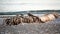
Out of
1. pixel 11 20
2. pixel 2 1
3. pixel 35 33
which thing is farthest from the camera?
pixel 2 1

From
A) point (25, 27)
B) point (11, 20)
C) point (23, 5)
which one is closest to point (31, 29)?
point (25, 27)

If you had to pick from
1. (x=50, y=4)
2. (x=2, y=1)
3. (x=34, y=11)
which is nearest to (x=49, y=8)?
(x=50, y=4)

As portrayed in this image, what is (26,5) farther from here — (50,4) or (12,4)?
(50,4)

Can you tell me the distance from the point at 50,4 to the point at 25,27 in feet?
Answer: 3.08

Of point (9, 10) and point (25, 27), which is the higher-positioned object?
point (25, 27)

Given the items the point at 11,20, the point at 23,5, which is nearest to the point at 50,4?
the point at 23,5

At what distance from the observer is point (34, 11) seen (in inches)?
72.1

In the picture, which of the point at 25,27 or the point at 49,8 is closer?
the point at 25,27

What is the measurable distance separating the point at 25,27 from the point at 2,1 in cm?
92

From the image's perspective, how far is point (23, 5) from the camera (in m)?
1.80

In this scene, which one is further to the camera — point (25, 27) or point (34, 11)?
point (34, 11)

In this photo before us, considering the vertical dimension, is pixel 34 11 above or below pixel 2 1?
below

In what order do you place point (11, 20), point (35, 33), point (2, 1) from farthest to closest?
point (2, 1) < point (11, 20) < point (35, 33)

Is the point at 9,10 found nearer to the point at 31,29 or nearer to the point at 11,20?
the point at 11,20
